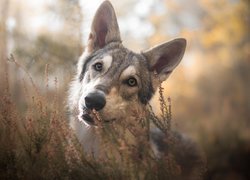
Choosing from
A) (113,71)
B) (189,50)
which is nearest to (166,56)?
(113,71)

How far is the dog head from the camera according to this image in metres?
4.37

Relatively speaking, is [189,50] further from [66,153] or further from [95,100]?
[66,153]

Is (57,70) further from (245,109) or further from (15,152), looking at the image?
(245,109)

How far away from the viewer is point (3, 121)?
395cm

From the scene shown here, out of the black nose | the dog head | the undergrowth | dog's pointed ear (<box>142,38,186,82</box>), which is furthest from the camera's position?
dog's pointed ear (<box>142,38,186,82</box>)

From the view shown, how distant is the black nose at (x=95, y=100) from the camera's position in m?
4.16

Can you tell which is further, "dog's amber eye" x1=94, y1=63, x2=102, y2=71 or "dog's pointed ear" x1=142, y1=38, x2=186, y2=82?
"dog's pointed ear" x1=142, y1=38, x2=186, y2=82

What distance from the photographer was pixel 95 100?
416cm

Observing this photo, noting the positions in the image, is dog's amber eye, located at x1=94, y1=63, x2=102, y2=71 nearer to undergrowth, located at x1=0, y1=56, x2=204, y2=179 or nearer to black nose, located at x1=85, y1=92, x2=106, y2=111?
black nose, located at x1=85, y1=92, x2=106, y2=111

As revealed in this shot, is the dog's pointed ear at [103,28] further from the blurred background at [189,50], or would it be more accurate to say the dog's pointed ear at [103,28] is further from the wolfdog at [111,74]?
the blurred background at [189,50]

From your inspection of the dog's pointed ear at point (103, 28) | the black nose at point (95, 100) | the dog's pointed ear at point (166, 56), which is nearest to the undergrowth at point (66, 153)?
the black nose at point (95, 100)

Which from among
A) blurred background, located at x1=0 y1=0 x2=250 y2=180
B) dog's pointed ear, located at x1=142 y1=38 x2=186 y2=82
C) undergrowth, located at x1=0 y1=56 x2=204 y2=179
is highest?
blurred background, located at x1=0 y1=0 x2=250 y2=180

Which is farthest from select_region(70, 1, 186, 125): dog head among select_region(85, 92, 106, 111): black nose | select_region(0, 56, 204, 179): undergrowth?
select_region(0, 56, 204, 179): undergrowth

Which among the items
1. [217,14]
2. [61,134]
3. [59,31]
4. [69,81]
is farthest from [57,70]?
[217,14]
